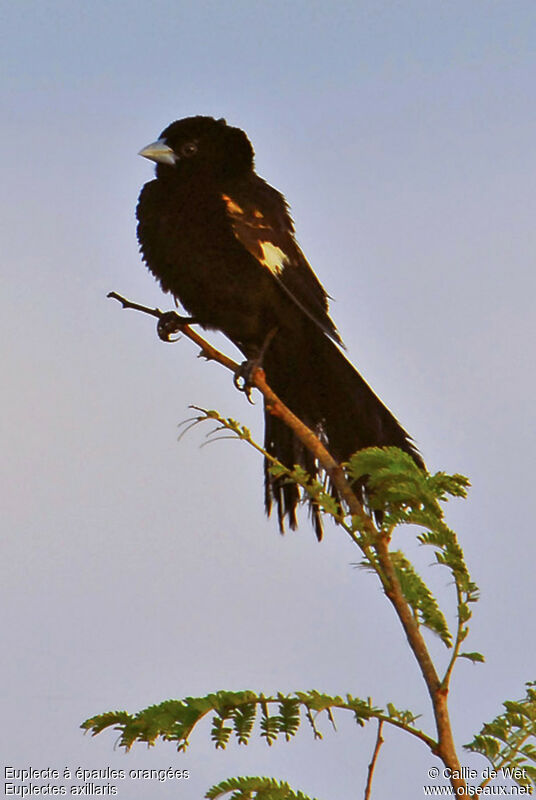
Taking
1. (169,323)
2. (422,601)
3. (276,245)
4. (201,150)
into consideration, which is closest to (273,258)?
(276,245)

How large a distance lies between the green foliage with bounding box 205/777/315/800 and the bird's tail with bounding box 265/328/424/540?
1.94 m

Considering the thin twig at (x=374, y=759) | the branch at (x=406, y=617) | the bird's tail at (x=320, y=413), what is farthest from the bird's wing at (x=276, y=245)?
the thin twig at (x=374, y=759)

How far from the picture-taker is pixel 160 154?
18.0 ft

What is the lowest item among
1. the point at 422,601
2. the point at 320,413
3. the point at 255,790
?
the point at 255,790

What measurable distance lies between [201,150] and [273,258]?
2.82 feet

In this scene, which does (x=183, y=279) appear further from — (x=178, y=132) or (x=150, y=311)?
(x=150, y=311)

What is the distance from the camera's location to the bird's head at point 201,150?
543 cm

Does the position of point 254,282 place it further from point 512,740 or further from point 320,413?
point 512,740

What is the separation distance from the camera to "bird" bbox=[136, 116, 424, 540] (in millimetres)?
4613

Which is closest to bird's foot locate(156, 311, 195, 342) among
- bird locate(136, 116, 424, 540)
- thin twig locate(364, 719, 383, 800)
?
bird locate(136, 116, 424, 540)

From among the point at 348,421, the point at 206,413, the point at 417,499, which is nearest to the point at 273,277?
the point at 348,421

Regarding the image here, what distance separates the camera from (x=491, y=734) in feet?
7.43

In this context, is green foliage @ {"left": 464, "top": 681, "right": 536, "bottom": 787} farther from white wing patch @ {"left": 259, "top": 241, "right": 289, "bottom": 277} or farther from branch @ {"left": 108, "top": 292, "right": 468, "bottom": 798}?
white wing patch @ {"left": 259, "top": 241, "right": 289, "bottom": 277}

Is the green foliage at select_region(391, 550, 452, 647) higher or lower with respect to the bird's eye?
lower
